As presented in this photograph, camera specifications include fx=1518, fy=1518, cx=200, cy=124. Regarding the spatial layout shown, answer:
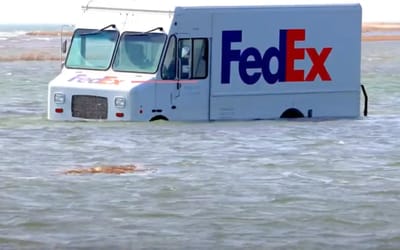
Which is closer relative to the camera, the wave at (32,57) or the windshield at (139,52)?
the windshield at (139,52)

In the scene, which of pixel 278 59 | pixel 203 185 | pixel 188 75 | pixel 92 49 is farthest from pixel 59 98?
pixel 203 185

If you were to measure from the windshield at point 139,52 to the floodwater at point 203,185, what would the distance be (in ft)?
3.19

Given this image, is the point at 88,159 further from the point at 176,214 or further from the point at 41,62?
the point at 41,62

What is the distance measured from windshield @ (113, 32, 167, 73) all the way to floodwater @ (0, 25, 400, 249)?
0.97 m

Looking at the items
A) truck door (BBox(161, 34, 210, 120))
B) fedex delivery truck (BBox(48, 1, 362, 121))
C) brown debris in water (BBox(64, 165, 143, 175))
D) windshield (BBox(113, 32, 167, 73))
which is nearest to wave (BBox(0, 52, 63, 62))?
fedex delivery truck (BBox(48, 1, 362, 121))

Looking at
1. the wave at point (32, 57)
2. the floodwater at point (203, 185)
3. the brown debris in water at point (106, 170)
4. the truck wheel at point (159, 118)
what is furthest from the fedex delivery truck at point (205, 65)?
the wave at point (32, 57)

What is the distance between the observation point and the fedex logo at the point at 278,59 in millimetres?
25094

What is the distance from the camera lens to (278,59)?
84.1ft

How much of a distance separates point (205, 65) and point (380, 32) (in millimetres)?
88569

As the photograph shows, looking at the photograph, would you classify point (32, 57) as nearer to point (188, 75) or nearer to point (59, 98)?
point (59, 98)

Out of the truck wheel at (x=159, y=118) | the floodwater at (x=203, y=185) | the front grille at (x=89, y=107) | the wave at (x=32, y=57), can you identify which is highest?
the front grille at (x=89, y=107)

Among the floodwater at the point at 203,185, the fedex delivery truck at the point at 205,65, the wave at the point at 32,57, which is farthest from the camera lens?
the wave at the point at 32,57

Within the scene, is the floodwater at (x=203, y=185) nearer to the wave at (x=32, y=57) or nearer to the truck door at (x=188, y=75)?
the truck door at (x=188, y=75)

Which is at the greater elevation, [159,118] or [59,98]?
[59,98]
